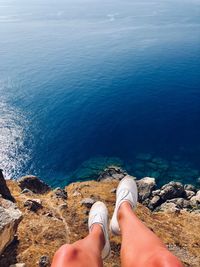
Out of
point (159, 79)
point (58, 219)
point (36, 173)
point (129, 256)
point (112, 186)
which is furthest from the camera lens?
point (159, 79)

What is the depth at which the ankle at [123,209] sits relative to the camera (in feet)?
35.5

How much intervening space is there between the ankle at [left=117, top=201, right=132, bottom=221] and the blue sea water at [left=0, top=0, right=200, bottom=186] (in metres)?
44.0

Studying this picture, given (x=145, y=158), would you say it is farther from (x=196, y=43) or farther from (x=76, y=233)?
(x=196, y=43)

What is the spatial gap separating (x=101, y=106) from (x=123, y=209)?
7374cm

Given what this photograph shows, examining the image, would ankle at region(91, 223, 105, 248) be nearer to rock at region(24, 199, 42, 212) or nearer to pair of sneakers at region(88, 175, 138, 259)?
pair of sneakers at region(88, 175, 138, 259)

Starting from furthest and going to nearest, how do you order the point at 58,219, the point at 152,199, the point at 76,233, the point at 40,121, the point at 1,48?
1. the point at 1,48
2. the point at 40,121
3. the point at 152,199
4. the point at 58,219
5. the point at 76,233

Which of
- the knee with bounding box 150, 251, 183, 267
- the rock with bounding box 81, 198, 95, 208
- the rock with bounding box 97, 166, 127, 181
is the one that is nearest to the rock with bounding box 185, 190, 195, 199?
the rock with bounding box 97, 166, 127, 181

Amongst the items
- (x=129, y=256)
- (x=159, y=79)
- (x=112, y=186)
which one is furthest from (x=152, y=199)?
(x=159, y=79)

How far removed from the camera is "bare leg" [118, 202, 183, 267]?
609cm

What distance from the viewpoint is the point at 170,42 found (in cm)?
13275

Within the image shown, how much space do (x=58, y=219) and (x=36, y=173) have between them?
44.8 meters

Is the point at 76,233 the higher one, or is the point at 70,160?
the point at 76,233

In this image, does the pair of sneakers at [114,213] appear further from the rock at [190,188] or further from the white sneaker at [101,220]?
the rock at [190,188]

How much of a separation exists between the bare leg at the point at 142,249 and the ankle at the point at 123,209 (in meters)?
0.82
